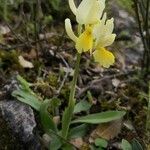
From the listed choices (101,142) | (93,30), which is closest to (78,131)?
(101,142)

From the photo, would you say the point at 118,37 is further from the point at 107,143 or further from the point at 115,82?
the point at 107,143

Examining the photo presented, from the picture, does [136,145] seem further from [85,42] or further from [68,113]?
[85,42]

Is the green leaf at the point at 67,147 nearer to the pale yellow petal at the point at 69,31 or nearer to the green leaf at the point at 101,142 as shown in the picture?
the green leaf at the point at 101,142

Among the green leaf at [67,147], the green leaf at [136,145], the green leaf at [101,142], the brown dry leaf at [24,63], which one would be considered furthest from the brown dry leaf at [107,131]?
the brown dry leaf at [24,63]

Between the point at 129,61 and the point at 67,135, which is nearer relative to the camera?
the point at 67,135

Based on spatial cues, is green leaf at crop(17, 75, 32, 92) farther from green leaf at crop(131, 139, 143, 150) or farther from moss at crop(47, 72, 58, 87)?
green leaf at crop(131, 139, 143, 150)

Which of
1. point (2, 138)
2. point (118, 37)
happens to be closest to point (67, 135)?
point (2, 138)

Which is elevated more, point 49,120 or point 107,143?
point 49,120

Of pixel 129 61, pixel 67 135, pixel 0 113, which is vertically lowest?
pixel 129 61
